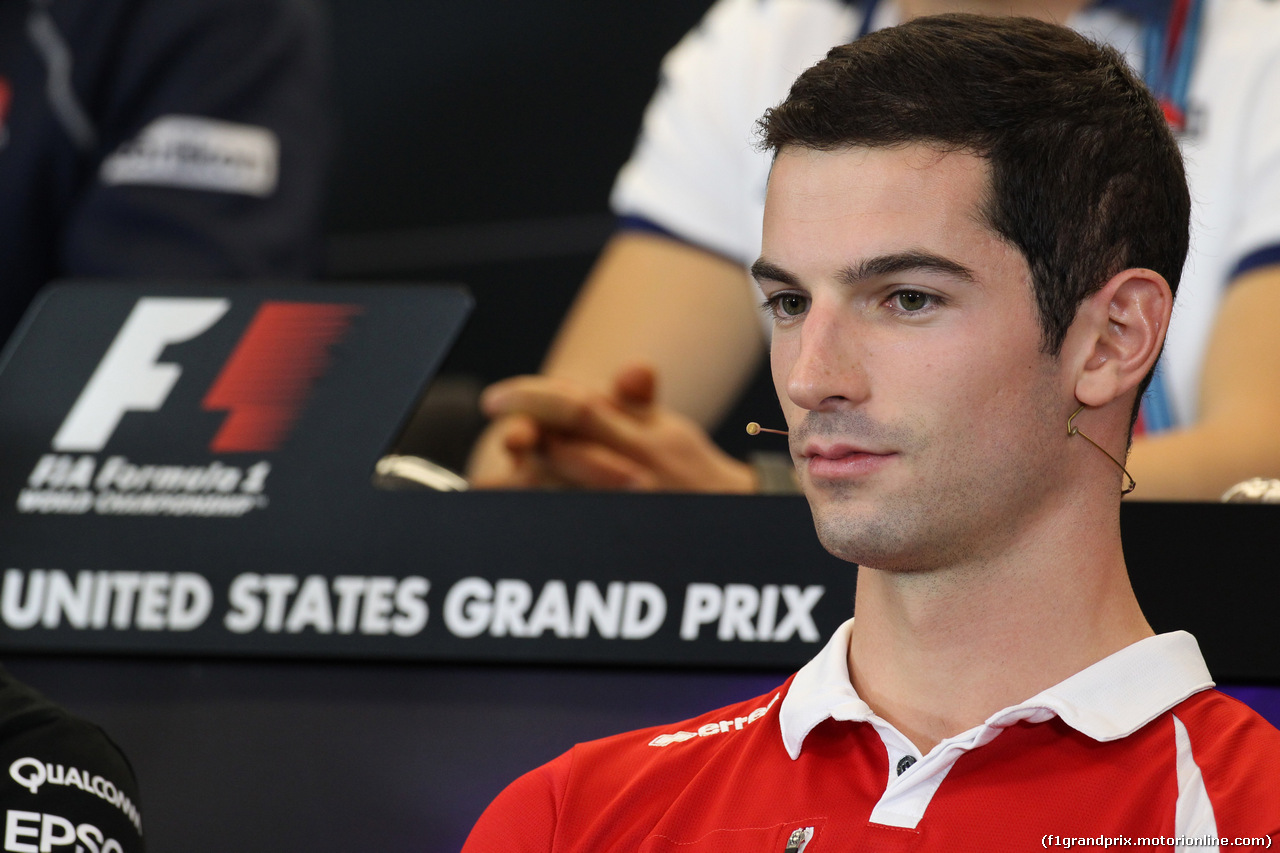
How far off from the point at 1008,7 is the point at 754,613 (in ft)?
2.83

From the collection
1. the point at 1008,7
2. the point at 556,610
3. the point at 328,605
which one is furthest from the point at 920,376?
the point at 1008,7

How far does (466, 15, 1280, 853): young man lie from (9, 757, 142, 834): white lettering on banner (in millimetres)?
310

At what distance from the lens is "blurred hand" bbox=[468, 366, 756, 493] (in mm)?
1270

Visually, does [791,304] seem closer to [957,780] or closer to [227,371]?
[957,780]

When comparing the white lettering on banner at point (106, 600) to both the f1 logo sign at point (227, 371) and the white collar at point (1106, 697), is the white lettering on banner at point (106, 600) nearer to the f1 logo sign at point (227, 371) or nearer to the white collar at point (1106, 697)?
the f1 logo sign at point (227, 371)

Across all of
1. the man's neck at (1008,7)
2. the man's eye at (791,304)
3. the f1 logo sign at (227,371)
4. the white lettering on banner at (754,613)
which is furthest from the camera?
the man's neck at (1008,7)

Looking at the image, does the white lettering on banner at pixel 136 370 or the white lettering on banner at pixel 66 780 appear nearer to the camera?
the white lettering on banner at pixel 66 780

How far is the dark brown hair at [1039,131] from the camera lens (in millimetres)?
823

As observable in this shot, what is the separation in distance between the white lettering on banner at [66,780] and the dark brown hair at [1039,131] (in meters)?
0.57

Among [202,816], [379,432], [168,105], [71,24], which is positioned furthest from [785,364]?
[71,24]

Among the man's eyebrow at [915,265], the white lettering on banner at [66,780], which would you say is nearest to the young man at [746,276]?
the man's eyebrow at [915,265]

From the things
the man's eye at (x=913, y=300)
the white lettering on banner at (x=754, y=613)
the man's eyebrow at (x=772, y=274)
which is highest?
the man's eyebrow at (x=772, y=274)

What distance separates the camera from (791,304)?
885 mm

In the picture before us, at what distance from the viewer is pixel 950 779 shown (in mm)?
826
